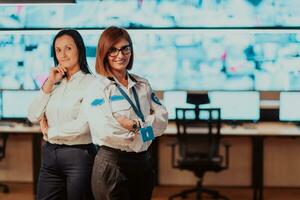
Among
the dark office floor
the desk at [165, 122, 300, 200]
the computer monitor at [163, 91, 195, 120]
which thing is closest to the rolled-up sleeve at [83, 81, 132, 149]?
the desk at [165, 122, 300, 200]

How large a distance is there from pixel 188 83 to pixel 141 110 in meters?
3.36

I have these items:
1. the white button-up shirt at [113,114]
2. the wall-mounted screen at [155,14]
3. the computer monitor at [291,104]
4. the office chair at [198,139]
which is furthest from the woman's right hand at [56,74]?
the computer monitor at [291,104]

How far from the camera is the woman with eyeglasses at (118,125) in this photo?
2.33 m

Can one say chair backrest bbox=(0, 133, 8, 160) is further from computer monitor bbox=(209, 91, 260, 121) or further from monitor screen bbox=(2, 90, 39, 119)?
computer monitor bbox=(209, 91, 260, 121)

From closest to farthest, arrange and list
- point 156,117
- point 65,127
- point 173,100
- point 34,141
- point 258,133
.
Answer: point 156,117 → point 65,127 → point 258,133 → point 34,141 → point 173,100

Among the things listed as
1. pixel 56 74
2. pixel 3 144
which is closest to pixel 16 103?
pixel 3 144

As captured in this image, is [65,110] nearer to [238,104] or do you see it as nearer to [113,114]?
[113,114]

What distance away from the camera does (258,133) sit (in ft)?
16.5

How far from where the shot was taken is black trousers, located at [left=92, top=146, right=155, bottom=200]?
2.35 meters

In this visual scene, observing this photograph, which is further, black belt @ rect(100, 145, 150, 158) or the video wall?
the video wall

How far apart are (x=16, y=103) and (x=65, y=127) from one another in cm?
323

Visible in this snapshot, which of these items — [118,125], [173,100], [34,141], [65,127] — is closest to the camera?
[118,125]

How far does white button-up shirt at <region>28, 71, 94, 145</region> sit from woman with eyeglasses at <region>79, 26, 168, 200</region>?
15cm

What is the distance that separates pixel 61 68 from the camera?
2668mm
